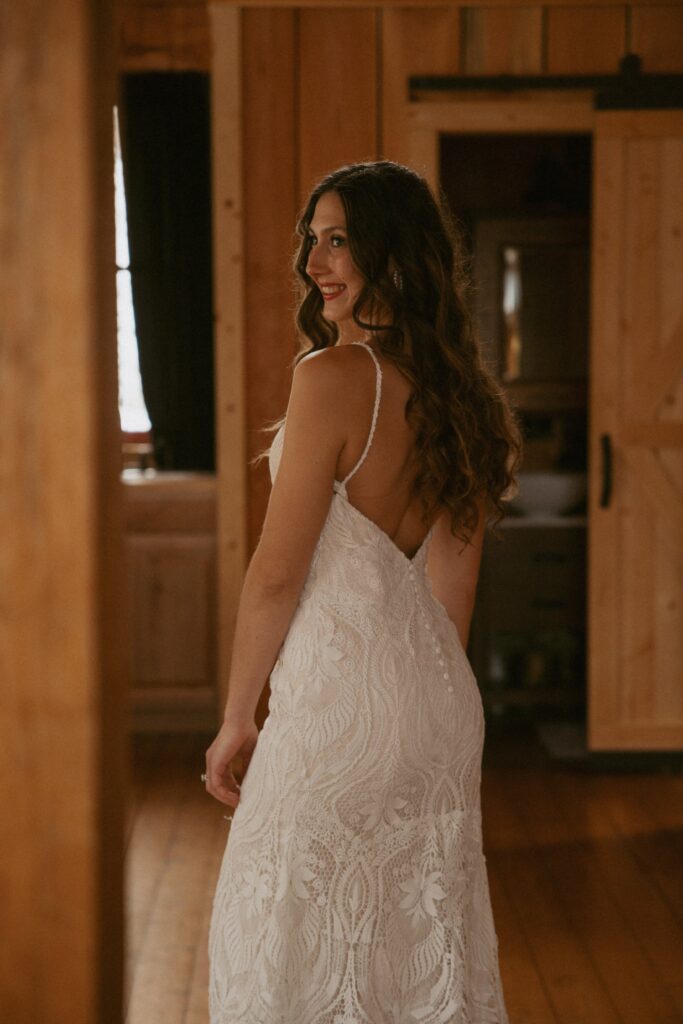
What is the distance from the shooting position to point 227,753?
1607 mm

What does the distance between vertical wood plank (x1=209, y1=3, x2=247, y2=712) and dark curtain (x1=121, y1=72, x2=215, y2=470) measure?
85 centimetres

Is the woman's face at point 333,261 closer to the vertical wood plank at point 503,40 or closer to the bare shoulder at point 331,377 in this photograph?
the bare shoulder at point 331,377

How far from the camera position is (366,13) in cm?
400

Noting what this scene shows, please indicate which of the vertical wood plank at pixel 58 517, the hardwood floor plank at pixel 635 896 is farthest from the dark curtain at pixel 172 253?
the vertical wood plank at pixel 58 517

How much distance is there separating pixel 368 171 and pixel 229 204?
8.23 ft

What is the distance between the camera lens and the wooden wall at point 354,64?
400 centimetres

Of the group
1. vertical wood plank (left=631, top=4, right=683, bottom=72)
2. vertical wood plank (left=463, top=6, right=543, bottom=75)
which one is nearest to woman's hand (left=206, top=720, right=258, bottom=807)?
vertical wood plank (left=463, top=6, right=543, bottom=75)

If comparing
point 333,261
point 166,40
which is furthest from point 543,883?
point 166,40

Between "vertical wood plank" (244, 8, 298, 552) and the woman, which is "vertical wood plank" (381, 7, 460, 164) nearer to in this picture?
"vertical wood plank" (244, 8, 298, 552)

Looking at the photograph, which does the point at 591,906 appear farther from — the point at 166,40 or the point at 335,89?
the point at 166,40

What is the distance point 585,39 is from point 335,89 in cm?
91

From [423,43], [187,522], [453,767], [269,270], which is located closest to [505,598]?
[187,522]

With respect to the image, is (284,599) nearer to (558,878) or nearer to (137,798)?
(558,878)

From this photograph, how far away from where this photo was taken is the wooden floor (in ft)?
8.34
